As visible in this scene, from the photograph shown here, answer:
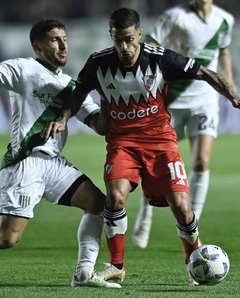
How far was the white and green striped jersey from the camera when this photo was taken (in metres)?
6.04

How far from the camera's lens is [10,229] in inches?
231

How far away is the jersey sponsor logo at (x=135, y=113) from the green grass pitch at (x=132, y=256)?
120cm

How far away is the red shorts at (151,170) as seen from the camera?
5.83 meters

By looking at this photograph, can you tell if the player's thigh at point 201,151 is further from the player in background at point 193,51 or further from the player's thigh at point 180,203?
the player's thigh at point 180,203

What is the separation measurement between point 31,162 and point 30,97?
0.48 meters

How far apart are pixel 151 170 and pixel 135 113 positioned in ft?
1.41

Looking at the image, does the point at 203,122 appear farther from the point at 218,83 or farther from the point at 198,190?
the point at 218,83

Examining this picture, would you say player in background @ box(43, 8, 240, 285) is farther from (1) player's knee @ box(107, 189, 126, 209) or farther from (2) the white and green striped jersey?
(2) the white and green striped jersey

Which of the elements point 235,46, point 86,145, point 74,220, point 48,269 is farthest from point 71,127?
point 48,269

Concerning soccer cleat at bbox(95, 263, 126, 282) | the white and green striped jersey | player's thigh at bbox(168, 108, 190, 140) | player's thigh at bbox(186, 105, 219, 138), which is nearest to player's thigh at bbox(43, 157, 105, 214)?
the white and green striped jersey

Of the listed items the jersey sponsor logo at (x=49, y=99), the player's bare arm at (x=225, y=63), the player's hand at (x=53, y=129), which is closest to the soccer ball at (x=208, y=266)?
the player's hand at (x=53, y=129)

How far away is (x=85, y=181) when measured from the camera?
6.05 meters

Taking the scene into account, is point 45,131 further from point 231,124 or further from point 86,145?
point 231,124

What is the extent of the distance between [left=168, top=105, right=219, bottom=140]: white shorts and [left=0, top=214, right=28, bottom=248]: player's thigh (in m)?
2.84
